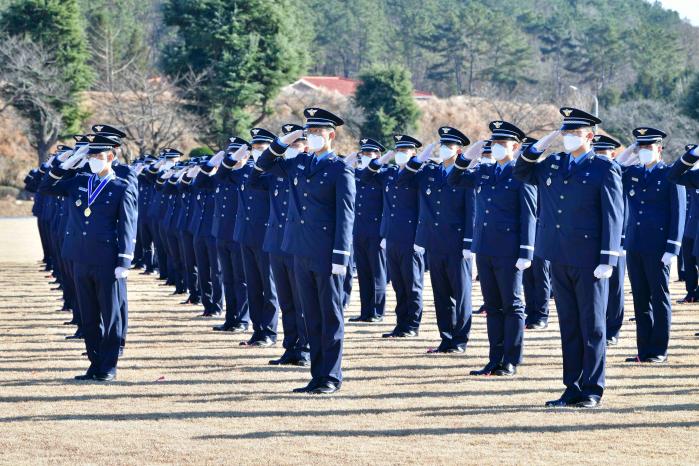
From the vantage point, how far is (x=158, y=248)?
67.9 feet

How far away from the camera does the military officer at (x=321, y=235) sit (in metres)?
9.30

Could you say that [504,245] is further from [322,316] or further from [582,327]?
[322,316]

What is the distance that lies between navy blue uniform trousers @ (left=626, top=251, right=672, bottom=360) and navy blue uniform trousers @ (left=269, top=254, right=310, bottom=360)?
3.08m

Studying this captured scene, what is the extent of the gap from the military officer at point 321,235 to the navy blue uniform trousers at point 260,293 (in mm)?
2710

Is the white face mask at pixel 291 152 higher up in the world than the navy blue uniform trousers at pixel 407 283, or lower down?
higher up

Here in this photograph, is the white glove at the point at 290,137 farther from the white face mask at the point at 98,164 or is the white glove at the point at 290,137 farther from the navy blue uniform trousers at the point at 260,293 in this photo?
the navy blue uniform trousers at the point at 260,293

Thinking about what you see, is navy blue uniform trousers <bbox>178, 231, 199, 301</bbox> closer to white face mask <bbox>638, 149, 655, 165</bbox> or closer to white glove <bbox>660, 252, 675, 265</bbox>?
white face mask <bbox>638, 149, 655, 165</bbox>

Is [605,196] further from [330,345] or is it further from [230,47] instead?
[230,47]

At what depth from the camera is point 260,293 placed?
12500mm

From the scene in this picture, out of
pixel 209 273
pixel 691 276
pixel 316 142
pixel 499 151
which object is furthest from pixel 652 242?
pixel 209 273

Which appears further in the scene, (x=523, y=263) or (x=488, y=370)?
(x=488, y=370)

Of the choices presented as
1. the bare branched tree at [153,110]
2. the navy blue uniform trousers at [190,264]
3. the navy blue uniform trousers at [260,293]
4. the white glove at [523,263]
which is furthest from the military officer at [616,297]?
the bare branched tree at [153,110]

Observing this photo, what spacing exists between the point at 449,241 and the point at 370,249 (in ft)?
11.0

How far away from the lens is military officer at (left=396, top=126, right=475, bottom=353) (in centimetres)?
1168
